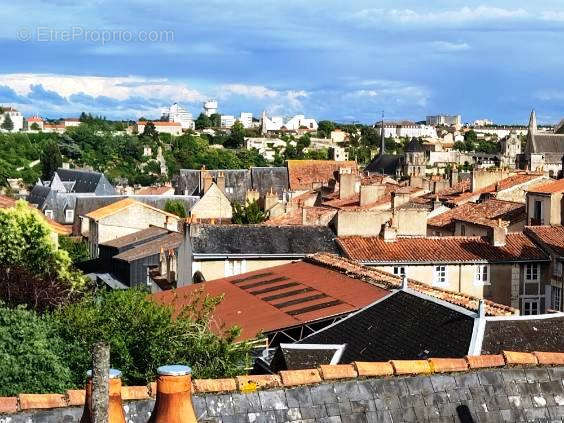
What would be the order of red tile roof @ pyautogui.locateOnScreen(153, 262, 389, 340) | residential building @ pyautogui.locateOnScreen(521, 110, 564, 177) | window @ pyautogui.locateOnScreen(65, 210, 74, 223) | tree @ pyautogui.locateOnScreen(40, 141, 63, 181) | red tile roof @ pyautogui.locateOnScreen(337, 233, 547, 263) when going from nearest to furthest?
red tile roof @ pyautogui.locateOnScreen(153, 262, 389, 340), red tile roof @ pyautogui.locateOnScreen(337, 233, 547, 263), window @ pyautogui.locateOnScreen(65, 210, 74, 223), residential building @ pyautogui.locateOnScreen(521, 110, 564, 177), tree @ pyautogui.locateOnScreen(40, 141, 63, 181)

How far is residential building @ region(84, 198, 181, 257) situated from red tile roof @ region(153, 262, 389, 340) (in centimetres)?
2694

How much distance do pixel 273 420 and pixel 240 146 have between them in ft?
553

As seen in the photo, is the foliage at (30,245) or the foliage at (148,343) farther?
the foliage at (30,245)

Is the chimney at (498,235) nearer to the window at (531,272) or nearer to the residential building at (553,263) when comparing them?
the residential building at (553,263)

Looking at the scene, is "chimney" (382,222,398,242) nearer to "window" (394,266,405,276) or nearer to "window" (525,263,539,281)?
"window" (394,266,405,276)

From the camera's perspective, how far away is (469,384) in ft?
35.8

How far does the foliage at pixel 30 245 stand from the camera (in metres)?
44.2

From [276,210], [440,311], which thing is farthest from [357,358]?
[276,210]

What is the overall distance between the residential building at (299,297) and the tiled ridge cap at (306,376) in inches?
298

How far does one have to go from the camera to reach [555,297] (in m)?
34.9

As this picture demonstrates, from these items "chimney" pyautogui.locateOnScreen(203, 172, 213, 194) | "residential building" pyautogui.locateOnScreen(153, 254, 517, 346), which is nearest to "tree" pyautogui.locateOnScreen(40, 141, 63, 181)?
"chimney" pyautogui.locateOnScreen(203, 172, 213, 194)

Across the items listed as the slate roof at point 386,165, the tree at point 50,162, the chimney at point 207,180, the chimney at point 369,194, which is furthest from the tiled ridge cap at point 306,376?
the slate roof at point 386,165

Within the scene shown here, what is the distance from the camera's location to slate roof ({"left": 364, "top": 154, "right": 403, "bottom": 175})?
128000mm

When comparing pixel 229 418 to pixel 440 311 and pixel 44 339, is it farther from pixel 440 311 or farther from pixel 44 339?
pixel 44 339
